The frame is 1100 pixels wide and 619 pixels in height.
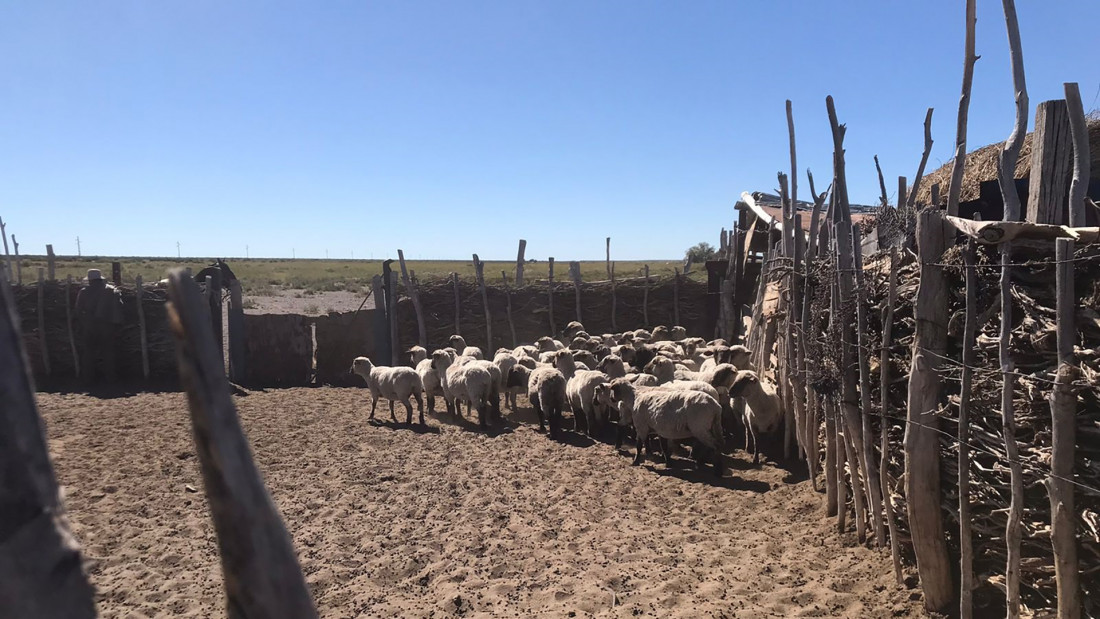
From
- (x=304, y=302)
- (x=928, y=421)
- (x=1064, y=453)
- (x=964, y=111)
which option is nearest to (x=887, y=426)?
(x=928, y=421)

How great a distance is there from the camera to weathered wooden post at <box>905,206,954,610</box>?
451cm

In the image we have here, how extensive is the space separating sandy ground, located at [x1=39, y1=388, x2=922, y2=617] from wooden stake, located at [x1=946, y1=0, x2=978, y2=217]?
3.04 metres

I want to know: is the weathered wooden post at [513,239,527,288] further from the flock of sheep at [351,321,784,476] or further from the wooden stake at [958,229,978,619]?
the wooden stake at [958,229,978,619]

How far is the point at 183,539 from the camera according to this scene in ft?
21.6

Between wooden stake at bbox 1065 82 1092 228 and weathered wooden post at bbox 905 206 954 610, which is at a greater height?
wooden stake at bbox 1065 82 1092 228

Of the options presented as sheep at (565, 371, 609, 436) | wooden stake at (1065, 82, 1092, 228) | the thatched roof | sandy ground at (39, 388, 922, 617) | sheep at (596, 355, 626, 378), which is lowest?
sandy ground at (39, 388, 922, 617)

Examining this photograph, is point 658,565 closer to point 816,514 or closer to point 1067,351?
point 816,514

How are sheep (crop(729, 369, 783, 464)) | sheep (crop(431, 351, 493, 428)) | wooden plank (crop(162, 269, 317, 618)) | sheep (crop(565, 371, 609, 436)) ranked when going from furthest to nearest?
sheep (crop(431, 351, 493, 428)) < sheep (crop(565, 371, 609, 436)) < sheep (crop(729, 369, 783, 464)) < wooden plank (crop(162, 269, 317, 618))

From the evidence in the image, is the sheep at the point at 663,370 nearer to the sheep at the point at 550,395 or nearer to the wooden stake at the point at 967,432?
the sheep at the point at 550,395

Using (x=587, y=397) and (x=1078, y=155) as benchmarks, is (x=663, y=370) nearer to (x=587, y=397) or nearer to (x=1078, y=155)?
(x=587, y=397)

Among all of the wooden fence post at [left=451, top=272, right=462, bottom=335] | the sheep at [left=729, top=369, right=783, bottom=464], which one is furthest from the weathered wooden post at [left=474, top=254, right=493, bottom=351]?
the sheep at [left=729, top=369, right=783, bottom=464]

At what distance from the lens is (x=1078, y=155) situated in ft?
13.3

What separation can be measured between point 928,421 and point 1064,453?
1.10 metres

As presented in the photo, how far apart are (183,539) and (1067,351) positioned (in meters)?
7.41
